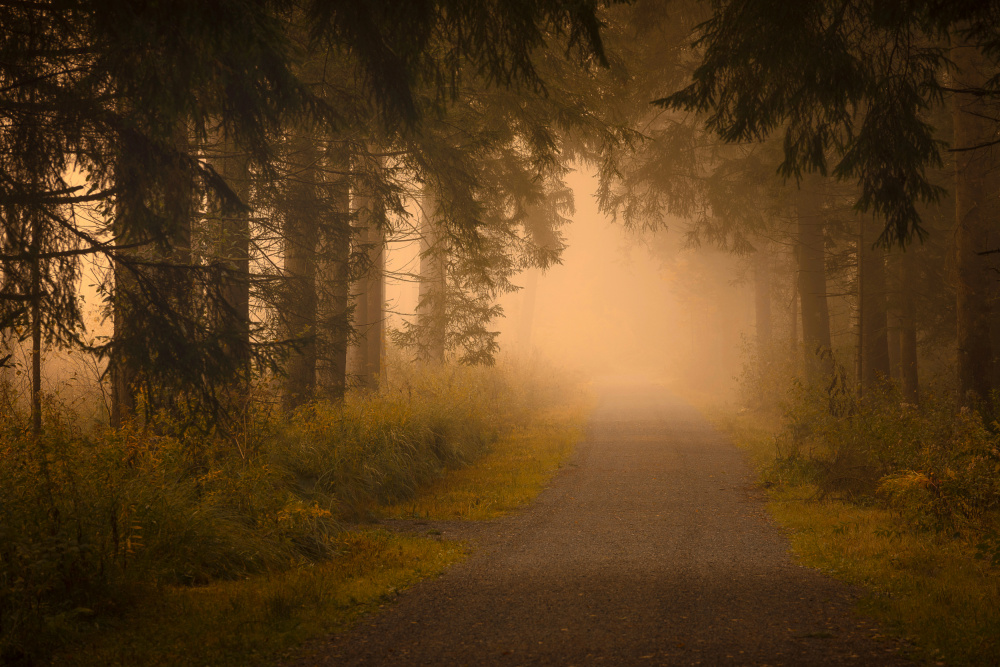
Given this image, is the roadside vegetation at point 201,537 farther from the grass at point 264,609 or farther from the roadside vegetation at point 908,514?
the roadside vegetation at point 908,514

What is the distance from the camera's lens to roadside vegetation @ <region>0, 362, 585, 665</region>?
14.9 ft

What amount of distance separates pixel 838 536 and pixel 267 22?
7519 millimetres

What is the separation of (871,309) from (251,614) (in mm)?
14609

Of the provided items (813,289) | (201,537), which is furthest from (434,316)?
(201,537)

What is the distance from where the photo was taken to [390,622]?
5160mm

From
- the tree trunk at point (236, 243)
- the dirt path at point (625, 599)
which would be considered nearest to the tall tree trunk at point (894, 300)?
the dirt path at point (625, 599)

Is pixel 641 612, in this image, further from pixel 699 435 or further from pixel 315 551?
pixel 699 435

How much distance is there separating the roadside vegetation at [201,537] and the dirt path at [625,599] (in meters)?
0.55

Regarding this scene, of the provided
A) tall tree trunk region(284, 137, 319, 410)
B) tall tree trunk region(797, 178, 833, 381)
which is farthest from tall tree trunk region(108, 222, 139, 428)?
tall tree trunk region(797, 178, 833, 381)

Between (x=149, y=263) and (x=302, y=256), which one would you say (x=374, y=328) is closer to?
(x=302, y=256)

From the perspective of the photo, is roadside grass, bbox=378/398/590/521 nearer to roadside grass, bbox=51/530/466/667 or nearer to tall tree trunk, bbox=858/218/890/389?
roadside grass, bbox=51/530/466/667

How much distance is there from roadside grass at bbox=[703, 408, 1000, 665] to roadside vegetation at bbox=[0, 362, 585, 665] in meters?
3.74

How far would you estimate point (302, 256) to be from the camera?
11570 mm

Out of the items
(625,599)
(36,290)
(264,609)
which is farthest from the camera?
(36,290)
